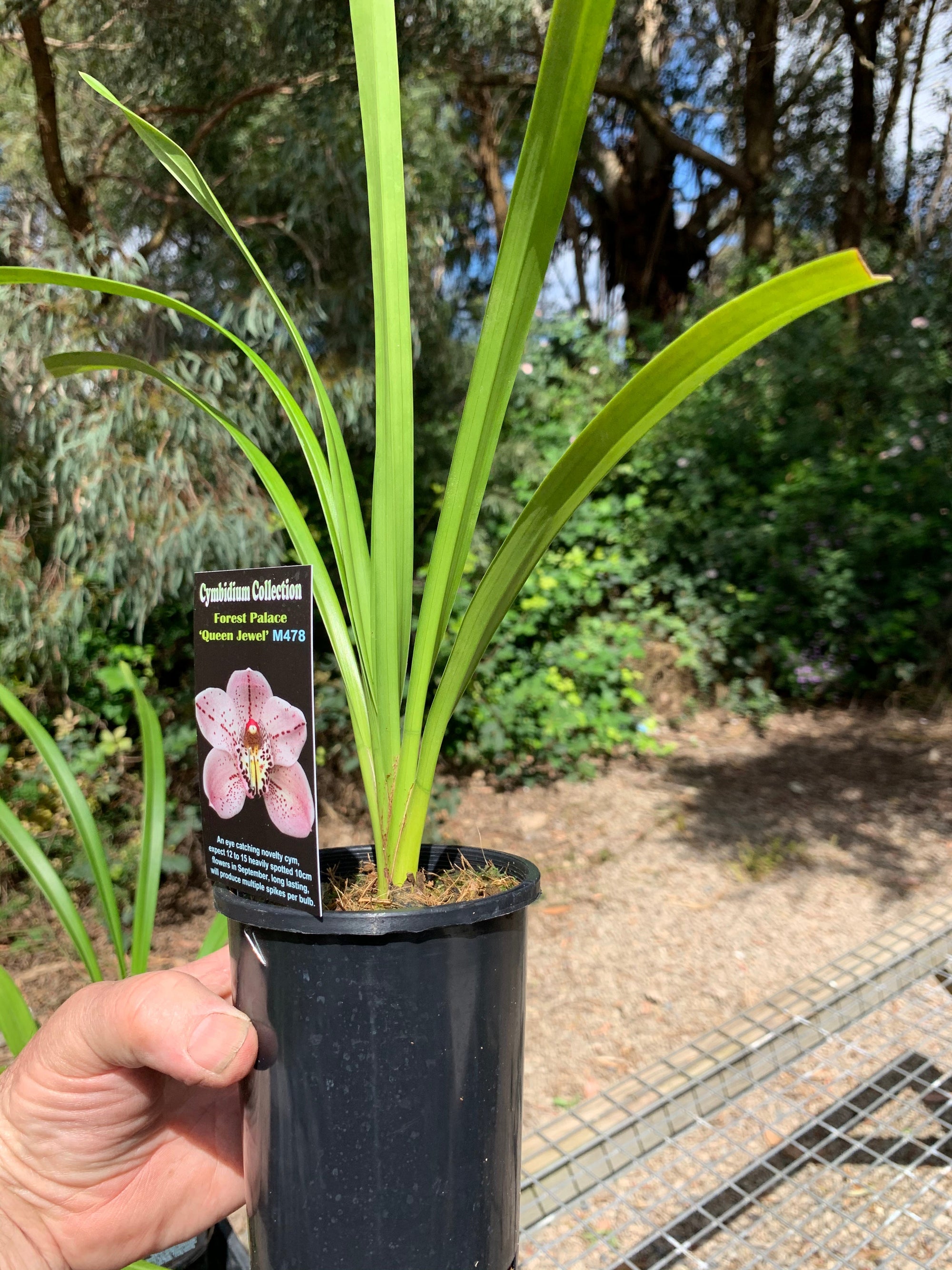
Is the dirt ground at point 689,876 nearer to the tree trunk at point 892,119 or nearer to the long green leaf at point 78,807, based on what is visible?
the long green leaf at point 78,807

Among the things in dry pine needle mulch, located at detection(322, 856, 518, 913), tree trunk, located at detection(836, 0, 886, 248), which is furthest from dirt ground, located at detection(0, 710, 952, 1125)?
tree trunk, located at detection(836, 0, 886, 248)

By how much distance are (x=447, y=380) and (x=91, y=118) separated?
1.43 m

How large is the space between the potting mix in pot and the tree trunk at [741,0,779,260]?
5143 millimetres

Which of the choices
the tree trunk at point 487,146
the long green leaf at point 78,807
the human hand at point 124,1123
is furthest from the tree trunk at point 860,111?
the human hand at point 124,1123

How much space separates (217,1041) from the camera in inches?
24.6

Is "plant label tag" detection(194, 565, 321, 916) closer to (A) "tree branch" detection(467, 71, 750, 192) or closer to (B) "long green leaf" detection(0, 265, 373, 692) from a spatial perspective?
(B) "long green leaf" detection(0, 265, 373, 692)

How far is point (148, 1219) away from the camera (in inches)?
31.8

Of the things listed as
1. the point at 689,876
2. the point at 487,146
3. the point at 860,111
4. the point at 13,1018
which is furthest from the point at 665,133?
the point at 13,1018

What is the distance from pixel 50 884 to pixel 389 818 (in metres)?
0.60

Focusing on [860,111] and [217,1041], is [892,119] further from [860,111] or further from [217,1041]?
[217,1041]

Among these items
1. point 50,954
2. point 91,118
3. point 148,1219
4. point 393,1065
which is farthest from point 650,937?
point 91,118

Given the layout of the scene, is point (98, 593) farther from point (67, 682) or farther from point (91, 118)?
point (91, 118)

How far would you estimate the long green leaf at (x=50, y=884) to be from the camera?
1014mm

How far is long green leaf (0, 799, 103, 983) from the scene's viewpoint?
101 cm
